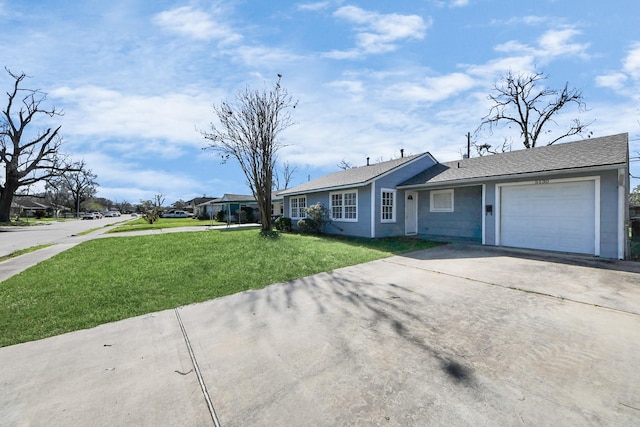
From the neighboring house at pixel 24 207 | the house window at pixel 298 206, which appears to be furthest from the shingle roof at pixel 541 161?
the neighboring house at pixel 24 207

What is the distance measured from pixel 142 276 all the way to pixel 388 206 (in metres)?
10.3

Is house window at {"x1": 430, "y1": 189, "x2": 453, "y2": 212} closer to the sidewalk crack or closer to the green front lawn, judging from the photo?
the green front lawn

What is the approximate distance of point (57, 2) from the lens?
22.2ft

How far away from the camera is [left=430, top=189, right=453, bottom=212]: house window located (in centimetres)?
1263

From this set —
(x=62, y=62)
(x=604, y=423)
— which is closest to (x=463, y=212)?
(x=604, y=423)

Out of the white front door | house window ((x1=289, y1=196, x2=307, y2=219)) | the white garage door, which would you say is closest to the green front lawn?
the white front door

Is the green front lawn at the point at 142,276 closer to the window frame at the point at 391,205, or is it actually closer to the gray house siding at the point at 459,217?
the gray house siding at the point at 459,217

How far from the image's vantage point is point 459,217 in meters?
12.3

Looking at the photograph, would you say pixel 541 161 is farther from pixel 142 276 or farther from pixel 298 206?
pixel 298 206

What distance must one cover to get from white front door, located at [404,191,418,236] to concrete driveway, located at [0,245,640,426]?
8878mm

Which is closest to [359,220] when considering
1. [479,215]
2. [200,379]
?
[479,215]

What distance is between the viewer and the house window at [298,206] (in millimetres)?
18319

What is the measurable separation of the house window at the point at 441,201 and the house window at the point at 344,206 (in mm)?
3640

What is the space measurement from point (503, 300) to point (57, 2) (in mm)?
11665
